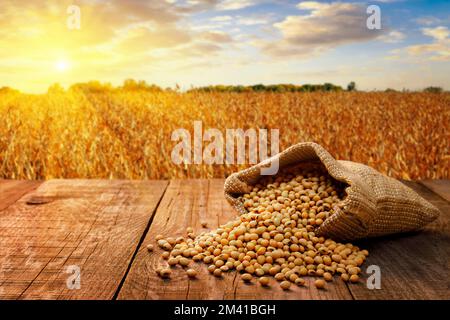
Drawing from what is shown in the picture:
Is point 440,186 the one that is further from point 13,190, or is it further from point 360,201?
point 13,190

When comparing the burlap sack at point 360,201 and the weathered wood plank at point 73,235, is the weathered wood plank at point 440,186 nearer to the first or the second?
the burlap sack at point 360,201

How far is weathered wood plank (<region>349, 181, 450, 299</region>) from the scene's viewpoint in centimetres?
156

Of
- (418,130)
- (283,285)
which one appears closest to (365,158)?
(418,130)

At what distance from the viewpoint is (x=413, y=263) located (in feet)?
5.93

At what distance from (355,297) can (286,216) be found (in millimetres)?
521

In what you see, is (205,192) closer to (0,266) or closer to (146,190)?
(146,190)

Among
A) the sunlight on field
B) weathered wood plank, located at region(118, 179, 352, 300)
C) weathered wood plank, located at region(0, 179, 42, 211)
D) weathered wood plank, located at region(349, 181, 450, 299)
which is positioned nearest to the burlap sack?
weathered wood plank, located at region(349, 181, 450, 299)

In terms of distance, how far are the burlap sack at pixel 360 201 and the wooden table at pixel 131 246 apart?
0.07 meters

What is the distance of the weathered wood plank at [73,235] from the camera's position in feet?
5.32

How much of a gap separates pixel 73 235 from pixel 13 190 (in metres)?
0.99

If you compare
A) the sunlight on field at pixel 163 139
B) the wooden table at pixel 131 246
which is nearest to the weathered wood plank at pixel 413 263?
the wooden table at pixel 131 246

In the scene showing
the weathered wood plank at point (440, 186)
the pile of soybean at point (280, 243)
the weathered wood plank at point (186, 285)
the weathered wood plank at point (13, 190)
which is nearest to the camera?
the weathered wood plank at point (186, 285)

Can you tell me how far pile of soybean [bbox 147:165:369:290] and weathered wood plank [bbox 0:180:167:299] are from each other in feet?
0.63

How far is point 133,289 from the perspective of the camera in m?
1.58
